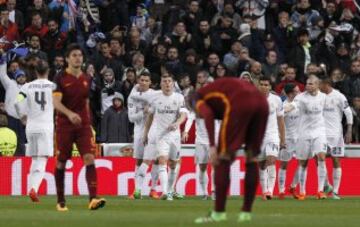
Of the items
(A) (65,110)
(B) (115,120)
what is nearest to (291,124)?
(B) (115,120)

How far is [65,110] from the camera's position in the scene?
19.4 m

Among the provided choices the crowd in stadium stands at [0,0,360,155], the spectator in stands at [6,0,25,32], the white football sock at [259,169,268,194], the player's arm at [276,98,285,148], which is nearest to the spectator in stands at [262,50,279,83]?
A: the crowd in stadium stands at [0,0,360,155]

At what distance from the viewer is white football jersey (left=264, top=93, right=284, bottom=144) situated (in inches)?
1021

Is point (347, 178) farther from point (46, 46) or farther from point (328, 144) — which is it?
point (46, 46)

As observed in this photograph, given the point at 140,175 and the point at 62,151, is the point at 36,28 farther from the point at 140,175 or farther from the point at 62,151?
the point at 62,151

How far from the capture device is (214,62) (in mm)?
31812

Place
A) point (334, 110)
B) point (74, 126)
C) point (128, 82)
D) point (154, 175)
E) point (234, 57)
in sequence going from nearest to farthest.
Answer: point (74, 126) → point (154, 175) → point (334, 110) → point (128, 82) → point (234, 57)

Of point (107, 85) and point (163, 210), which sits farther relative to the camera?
point (107, 85)

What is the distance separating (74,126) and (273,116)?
7133 mm

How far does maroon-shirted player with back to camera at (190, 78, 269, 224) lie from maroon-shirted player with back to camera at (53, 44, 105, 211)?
439cm

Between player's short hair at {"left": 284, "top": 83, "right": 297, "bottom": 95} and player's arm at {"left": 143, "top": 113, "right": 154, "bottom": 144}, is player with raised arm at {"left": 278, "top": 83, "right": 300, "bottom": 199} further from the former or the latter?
player's arm at {"left": 143, "top": 113, "right": 154, "bottom": 144}

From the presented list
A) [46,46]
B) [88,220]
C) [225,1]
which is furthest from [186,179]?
[88,220]

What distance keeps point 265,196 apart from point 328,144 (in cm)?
233

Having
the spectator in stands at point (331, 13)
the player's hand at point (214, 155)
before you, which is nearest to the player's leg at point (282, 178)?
the spectator in stands at point (331, 13)
